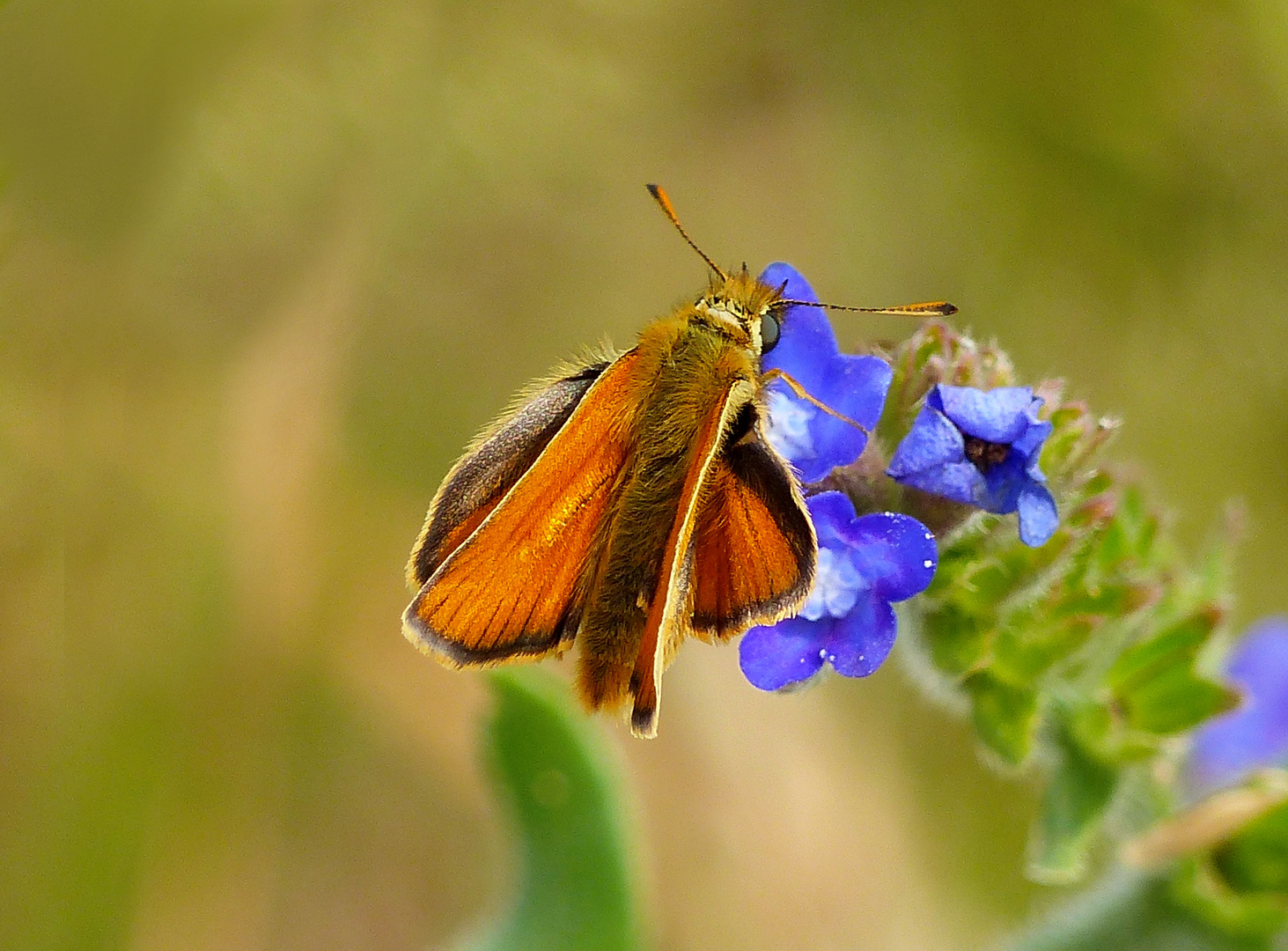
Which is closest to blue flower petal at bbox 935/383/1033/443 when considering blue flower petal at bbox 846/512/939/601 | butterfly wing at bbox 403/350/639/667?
blue flower petal at bbox 846/512/939/601

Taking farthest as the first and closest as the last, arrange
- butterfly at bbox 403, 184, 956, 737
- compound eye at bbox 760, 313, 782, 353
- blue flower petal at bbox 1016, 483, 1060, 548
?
compound eye at bbox 760, 313, 782, 353, blue flower petal at bbox 1016, 483, 1060, 548, butterfly at bbox 403, 184, 956, 737

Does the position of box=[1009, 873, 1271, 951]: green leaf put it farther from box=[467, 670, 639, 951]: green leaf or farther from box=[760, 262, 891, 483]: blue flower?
box=[760, 262, 891, 483]: blue flower

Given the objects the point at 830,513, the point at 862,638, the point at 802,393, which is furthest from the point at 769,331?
the point at 862,638

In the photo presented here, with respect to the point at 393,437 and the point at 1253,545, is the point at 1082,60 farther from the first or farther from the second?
the point at 393,437

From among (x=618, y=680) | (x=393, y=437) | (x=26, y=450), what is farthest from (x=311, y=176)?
(x=618, y=680)

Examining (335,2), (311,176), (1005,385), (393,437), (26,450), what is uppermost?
(335,2)
